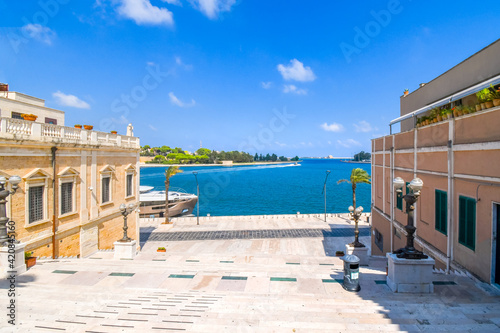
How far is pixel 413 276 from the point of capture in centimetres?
807

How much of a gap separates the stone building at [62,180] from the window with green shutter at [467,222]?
17736 mm

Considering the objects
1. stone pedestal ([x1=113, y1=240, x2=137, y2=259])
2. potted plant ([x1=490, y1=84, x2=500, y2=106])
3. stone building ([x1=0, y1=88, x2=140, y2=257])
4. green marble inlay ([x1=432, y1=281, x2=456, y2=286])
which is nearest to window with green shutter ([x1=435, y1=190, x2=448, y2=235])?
green marble inlay ([x1=432, y1=281, x2=456, y2=286])

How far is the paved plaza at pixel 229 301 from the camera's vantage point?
251 inches

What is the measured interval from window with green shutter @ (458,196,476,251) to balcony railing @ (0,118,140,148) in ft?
58.6

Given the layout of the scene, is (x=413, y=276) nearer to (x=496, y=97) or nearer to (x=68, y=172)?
(x=496, y=97)

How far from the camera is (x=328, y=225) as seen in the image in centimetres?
3175

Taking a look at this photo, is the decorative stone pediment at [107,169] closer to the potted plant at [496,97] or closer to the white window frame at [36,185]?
the white window frame at [36,185]

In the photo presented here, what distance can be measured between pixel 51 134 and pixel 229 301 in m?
12.7

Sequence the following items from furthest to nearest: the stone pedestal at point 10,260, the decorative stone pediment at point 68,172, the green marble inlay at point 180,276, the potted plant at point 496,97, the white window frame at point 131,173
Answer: the white window frame at point 131,173 < the decorative stone pediment at point 68,172 < the green marble inlay at point 180,276 < the stone pedestal at point 10,260 < the potted plant at point 496,97

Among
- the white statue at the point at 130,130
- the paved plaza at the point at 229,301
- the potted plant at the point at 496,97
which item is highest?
the white statue at the point at 130,130

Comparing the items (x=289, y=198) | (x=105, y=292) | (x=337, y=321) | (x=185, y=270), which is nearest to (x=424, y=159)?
(x=337, y=321)

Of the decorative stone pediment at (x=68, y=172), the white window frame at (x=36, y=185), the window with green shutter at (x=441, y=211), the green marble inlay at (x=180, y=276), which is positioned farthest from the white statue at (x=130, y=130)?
the window with green shutter at (x=441, y=211)

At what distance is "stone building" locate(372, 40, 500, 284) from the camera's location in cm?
834

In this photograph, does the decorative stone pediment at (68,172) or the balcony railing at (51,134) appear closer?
the balcony railing at (51,134)
